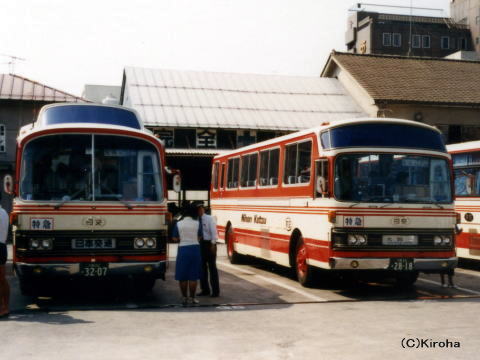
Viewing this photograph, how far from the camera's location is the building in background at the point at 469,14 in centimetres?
8850

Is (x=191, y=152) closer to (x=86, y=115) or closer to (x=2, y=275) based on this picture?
(x=86, y=115)

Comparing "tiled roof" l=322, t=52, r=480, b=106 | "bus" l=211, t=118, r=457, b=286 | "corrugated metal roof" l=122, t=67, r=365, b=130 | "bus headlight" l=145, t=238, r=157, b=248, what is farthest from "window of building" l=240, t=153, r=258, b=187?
"tiled roof" l=322, t=52, r=480, b=106

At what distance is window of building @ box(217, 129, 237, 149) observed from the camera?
36844 mm

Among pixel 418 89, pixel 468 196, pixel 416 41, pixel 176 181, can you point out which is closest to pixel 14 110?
pixel 418 89

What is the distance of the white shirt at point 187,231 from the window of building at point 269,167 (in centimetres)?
468

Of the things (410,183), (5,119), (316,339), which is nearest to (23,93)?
(5,119)

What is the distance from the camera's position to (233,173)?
2130 cm

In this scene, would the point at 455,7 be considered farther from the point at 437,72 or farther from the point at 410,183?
the point at 410,183

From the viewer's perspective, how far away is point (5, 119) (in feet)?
114

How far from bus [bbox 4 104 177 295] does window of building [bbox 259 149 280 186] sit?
15.4 feet

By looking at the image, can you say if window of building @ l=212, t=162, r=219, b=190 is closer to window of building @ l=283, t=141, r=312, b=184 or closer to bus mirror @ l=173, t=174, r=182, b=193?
window of building @ l=283, t=141, r=312, b=184

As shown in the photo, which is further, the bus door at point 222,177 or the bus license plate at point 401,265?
the bus door at point 222,177

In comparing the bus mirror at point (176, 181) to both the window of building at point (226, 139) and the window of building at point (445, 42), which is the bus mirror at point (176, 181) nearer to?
the window of building at point (226, 139)

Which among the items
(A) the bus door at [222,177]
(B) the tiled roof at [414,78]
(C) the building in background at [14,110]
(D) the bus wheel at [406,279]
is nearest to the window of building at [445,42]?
(B) the tiled roof at [414,78]
